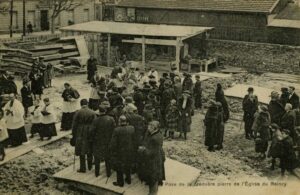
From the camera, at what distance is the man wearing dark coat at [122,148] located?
8.16 metres

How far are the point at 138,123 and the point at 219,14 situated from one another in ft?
54.2

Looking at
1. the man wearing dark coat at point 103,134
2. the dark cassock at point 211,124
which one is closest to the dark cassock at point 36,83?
the dark cassock at point 211,124

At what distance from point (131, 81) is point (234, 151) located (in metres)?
4.62

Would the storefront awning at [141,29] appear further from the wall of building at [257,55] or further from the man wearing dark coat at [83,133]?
the man wearing dark coat at [83,133]

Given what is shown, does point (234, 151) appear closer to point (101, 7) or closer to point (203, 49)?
point (203, 49)

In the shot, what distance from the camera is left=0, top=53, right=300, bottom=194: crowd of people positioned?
8203 millimetres

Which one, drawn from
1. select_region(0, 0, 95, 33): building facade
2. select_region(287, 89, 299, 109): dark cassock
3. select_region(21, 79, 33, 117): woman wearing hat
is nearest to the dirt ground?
select_region(287, 89, 299, 109): dark cassock

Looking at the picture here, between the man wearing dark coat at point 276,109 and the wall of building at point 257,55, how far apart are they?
35.7 feet

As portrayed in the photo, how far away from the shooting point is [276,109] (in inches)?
455

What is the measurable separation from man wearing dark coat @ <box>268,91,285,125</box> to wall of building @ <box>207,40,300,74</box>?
1088 cm

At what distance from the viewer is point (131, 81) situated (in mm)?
14586

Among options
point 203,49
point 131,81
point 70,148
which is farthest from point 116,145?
point 203,49

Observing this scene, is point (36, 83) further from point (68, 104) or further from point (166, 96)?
point (166, 96)

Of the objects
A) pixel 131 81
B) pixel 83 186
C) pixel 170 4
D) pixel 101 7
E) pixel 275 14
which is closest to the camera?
pixel 83 186
